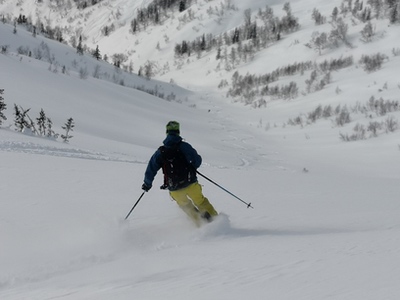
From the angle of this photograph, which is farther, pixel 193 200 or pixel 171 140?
pixel 193 200

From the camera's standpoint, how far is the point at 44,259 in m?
3.87

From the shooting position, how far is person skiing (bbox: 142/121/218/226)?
4.88 m

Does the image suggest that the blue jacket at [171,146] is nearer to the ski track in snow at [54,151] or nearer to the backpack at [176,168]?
the backpack at [176,168]

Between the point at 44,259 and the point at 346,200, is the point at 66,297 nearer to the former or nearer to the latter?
the point at 44,259

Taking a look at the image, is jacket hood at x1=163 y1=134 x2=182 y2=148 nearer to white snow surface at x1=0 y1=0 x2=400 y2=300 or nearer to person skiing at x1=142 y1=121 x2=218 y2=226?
person skiing at x1=142 y1=121 x2=218 y2=226

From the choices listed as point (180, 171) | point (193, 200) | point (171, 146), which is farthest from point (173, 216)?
point (171, 146)

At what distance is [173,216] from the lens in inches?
215

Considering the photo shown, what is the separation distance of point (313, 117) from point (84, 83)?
10642 mm

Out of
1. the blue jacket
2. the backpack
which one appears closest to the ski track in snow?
the blue jacket

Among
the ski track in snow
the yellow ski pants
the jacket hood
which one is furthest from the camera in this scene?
the ski track in snow

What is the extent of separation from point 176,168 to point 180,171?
0.06 metres

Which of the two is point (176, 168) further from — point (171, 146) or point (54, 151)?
point (54, 151)

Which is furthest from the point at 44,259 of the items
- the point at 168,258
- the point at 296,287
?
the point at 296,287

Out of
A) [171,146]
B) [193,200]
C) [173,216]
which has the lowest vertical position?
[173,216]
